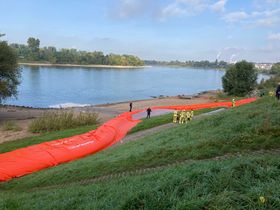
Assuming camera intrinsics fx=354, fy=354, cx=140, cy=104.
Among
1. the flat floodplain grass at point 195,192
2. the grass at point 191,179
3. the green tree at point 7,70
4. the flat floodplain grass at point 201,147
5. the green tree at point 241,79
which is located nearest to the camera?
the flat floodplain grass at point 195,192

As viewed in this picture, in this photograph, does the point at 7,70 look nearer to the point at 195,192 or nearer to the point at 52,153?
the point at 52,153

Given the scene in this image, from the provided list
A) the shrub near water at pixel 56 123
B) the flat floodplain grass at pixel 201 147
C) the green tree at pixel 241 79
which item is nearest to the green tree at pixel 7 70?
the shrub near water at pixel 56 123

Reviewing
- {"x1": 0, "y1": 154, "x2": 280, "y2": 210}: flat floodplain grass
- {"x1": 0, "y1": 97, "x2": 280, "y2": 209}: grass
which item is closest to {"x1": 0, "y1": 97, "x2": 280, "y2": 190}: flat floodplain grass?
{"x1": 0, "y1": 97, "x2": 280, "y2": 209}: grass

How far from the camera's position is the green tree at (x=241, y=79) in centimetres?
6706

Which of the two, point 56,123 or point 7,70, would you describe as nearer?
point 56,123

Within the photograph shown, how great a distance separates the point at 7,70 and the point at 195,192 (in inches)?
1386

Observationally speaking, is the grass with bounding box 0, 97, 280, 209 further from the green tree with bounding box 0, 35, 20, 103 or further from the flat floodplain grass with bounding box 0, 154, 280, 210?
the green tree with bounding box 0, 35, 20, 103

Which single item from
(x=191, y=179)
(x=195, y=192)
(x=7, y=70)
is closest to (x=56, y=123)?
(x=7, y=70)

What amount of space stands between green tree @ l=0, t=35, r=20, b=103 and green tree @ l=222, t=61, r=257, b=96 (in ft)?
140

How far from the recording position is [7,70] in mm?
36938

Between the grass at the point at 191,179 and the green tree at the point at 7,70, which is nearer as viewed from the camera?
the grass at the point at 191,179

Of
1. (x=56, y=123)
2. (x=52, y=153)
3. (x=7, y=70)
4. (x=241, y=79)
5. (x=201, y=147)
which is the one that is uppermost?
(x=7, y=70)

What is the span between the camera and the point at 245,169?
605cm

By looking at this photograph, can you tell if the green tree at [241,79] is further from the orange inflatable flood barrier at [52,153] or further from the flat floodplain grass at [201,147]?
the flat floodplain grass at [201,147]
